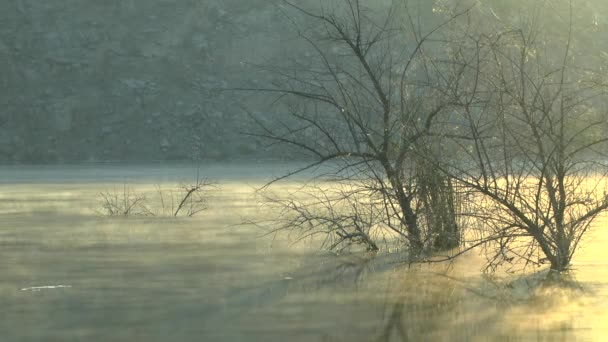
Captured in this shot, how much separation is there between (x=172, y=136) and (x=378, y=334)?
199 ft

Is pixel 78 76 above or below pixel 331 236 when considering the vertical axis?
above

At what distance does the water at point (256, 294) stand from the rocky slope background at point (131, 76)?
2002 inches

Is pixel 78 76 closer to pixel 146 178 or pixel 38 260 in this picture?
pixel 146 178

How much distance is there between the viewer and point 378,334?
8.97 meters

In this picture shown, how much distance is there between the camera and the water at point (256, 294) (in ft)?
29.8

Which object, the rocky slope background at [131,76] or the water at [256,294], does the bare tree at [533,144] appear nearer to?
the water at [256,294]

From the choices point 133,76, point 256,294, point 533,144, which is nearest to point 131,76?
point 133,76

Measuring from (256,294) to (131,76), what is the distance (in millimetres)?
62638

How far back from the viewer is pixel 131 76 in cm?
7250

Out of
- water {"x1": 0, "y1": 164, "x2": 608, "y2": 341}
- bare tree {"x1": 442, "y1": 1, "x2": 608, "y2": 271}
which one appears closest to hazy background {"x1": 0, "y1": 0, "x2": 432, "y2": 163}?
water {"x1": 0, "y1": 164, "x2": 608, "y2": 341}

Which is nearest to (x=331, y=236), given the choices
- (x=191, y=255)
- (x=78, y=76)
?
(x=191, y=255)

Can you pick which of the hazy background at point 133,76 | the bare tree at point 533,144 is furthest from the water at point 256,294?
the hazy background at point 133,76

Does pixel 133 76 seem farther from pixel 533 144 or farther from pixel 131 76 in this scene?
pixel 533 144

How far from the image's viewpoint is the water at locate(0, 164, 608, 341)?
9.10m
